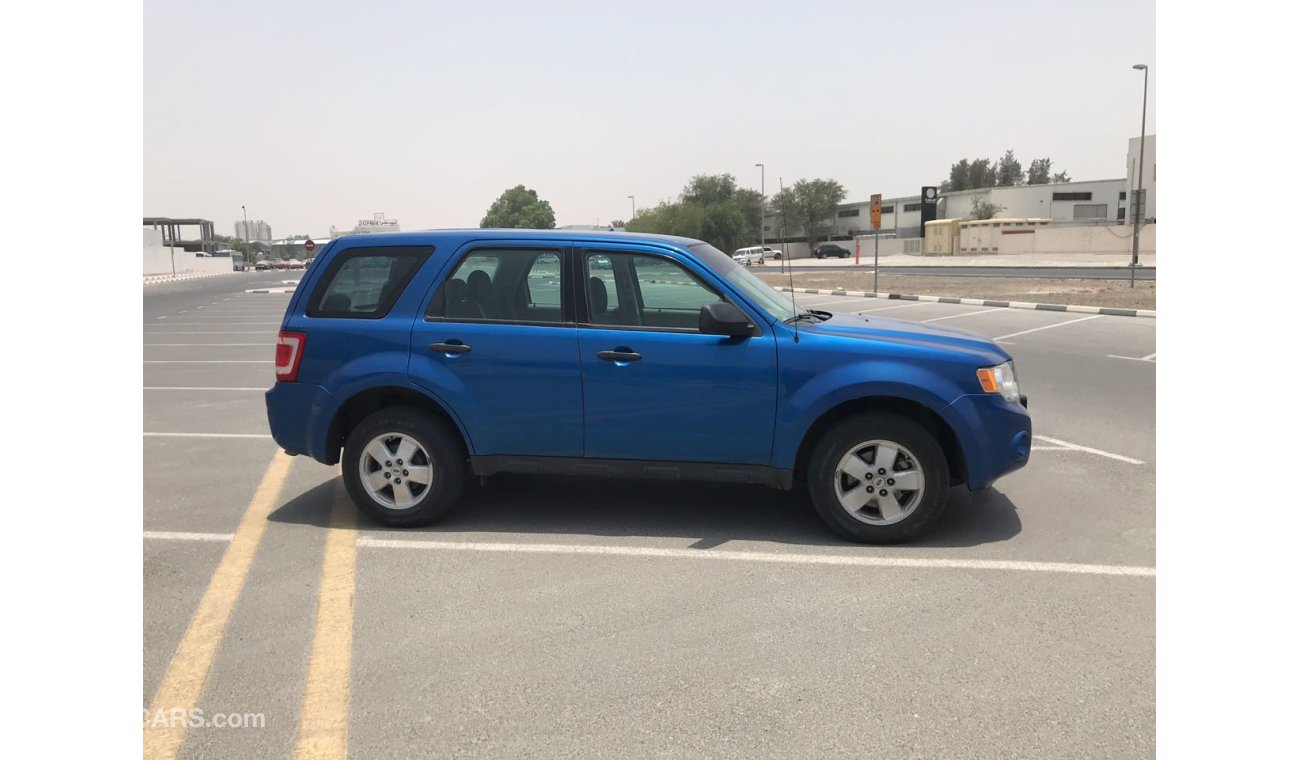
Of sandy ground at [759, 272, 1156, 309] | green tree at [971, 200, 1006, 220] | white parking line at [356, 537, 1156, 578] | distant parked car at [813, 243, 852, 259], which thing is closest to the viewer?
white parking line at [356, 537, 1156, 578]

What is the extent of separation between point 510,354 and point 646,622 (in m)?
1.87

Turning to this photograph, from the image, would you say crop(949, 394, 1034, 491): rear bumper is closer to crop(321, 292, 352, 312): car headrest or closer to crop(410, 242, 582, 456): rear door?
crop(410, 242, 582, 456): rear door

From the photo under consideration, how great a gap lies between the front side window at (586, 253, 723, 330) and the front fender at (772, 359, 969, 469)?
28.8 inches

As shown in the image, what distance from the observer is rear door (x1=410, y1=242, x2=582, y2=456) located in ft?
17.6

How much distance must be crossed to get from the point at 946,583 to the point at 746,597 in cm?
102

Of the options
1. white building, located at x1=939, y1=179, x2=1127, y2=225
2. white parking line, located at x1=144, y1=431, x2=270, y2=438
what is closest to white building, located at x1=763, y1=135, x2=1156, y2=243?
white building, located at x1=939, y1=179, x2=1127, y2=225

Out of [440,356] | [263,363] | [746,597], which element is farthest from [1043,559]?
[263,363]

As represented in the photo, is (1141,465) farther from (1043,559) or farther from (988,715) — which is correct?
(988,715)

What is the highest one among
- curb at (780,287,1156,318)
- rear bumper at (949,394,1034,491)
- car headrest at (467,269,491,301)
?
curb at (780,287,1156,318)

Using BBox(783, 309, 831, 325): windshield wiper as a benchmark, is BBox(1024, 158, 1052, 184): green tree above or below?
above

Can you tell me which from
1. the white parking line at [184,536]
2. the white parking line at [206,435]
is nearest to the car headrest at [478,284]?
the white parking line at [184,536]

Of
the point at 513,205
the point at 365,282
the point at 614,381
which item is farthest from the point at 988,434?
the point at 513,205

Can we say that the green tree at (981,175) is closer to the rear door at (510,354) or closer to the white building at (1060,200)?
the white building at (1060,200)

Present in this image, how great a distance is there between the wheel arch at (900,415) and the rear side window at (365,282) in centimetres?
251
